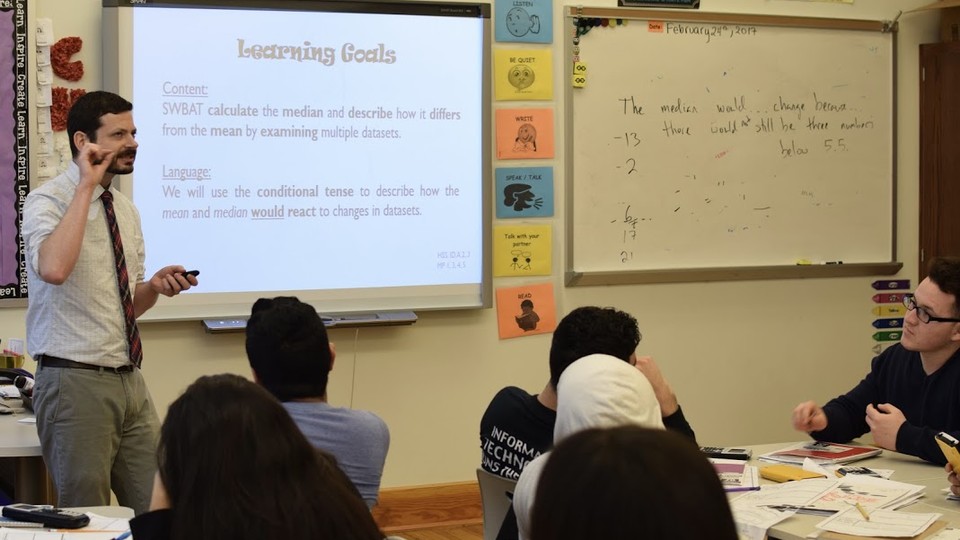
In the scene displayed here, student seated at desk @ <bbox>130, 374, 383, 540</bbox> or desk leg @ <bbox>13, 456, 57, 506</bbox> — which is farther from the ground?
student seated at desk @ <bbox>130, 374, 383, 540</bbox>

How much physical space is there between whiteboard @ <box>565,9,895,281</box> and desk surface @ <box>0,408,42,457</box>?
2.43 m

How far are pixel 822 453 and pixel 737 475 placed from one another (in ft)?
1.41

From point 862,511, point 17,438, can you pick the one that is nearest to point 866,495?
point 862,511

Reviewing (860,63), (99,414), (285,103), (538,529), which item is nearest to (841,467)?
(99,414)

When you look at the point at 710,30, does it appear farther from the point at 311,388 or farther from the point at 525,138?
the point at 311,388

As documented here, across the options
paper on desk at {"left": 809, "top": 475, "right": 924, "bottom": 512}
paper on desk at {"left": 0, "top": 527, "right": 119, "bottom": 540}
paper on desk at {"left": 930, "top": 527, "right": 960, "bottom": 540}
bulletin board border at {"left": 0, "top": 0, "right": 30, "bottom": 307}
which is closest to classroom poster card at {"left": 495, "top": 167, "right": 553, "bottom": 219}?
bulletin board border at {"left": 0, "top": 0, "right": 30, "bottom": 307}

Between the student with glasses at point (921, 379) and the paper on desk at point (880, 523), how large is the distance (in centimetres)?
59

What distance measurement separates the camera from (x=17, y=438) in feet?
10.5

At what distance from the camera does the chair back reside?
2734 millimetres

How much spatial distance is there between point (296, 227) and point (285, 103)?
50cm

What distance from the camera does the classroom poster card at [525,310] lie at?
4.95m

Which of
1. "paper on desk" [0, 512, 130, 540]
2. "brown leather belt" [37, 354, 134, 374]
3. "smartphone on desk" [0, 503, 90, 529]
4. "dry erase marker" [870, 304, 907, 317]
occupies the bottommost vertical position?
"paper on desk" [0, 512, 130, 540]

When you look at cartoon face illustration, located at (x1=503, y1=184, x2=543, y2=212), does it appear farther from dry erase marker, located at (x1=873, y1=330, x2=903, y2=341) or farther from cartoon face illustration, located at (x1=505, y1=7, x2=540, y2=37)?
dry erase marker, located at (x1=873, y1=330, x2=903, y2=341)

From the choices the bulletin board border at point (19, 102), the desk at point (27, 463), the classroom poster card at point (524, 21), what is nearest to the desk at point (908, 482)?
the desk at point (27, 463)
